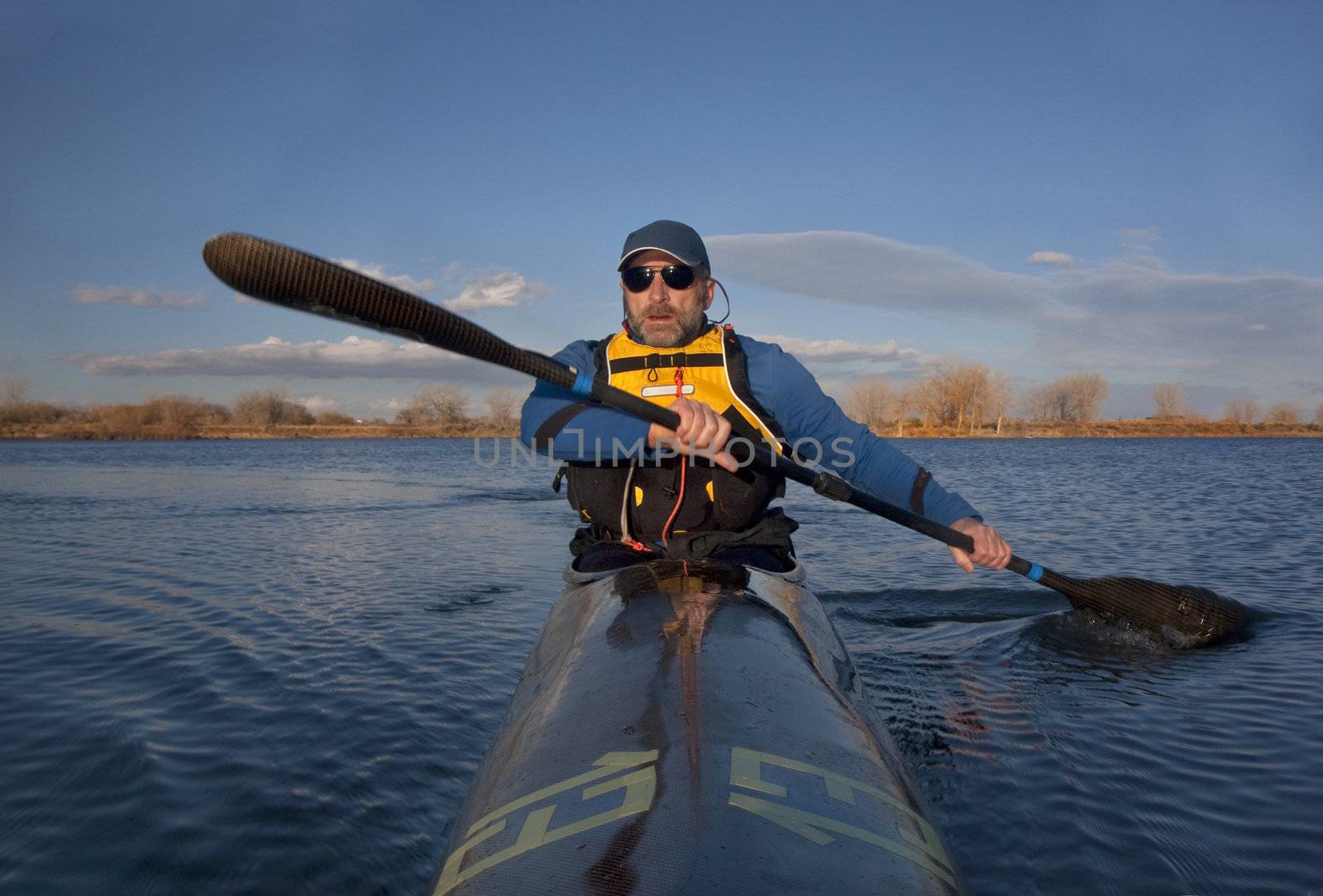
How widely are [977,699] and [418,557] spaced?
24.2ft

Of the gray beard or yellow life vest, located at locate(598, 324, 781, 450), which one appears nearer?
yellow life vest, located at locate(598, 324, 781, 450)

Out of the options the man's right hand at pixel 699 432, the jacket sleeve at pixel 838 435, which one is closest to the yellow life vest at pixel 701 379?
the jacket sleeve at pixel 838 435

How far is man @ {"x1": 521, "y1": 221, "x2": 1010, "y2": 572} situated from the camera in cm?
391

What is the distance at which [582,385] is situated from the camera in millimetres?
3209

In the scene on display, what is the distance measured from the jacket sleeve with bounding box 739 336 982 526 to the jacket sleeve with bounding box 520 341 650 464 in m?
0.80

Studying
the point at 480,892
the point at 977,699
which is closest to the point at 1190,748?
the point at 977,699

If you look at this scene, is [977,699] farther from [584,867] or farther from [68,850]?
[68,850]

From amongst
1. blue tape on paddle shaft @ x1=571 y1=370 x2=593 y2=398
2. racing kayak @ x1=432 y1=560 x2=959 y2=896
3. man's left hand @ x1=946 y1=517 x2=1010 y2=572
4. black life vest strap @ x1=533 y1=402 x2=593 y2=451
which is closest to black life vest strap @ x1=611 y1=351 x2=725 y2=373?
black life vest strap @ x1=533 y1=402 x2=593 y2=451

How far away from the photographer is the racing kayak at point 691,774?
5.51ft

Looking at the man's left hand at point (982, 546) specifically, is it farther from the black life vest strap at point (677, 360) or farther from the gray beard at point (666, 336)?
the gray beard at point (666, 336)

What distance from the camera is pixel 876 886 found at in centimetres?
167

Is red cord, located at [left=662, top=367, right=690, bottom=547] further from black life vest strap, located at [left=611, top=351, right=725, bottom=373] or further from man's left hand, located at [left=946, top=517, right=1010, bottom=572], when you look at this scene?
man's left hand, located at [left=946, top=517, right=1010, bottom=572]

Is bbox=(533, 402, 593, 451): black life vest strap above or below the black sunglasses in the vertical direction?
below

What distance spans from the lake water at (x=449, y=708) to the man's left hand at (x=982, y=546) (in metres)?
0.93
